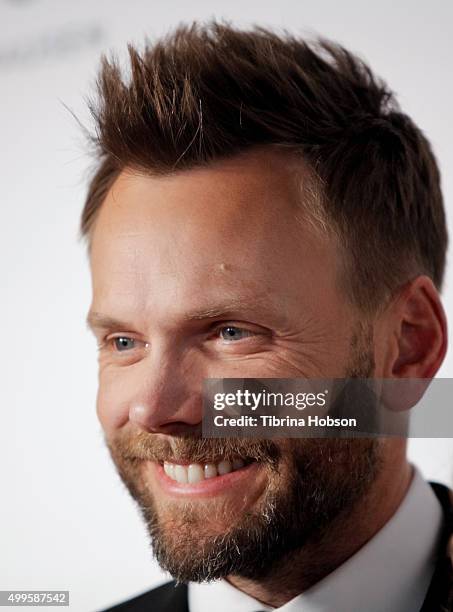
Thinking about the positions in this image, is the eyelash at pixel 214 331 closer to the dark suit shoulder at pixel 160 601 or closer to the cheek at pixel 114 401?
the cheek at pixel 114 401

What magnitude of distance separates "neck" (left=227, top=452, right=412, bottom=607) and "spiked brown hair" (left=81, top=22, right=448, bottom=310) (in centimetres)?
22

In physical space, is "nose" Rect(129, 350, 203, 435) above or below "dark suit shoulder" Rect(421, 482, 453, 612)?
above

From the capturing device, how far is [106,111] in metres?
1.00

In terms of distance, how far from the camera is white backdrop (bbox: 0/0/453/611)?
1.16 meters

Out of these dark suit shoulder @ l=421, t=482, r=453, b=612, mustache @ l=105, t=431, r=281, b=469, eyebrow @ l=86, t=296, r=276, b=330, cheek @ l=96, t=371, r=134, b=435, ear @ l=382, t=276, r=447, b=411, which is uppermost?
eyebrow @ l=86, t=296, r=276, b=330

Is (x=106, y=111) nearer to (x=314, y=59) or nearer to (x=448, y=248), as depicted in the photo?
(x=314, y=59)

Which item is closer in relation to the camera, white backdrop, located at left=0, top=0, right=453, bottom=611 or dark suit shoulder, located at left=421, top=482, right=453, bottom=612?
dark suit shoulder, located at left=421, top=482, right=453, bottom=612

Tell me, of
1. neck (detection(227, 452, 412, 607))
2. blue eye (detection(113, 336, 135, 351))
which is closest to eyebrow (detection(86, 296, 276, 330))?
blue eye (detection(113, 336, 135, 351))

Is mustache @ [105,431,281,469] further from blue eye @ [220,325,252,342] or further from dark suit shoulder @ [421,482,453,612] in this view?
dark suit shoulder @ [421,482,453,612]

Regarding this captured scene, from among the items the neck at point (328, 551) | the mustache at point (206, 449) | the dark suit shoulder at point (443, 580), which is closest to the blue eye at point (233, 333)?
the mustache at point (206, 449)

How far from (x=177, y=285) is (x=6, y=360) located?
0.54m

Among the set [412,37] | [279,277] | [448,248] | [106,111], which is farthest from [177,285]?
[412,37]

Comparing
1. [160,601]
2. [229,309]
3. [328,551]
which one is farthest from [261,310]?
[160,601]

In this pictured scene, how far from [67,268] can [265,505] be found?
1.85 ft
